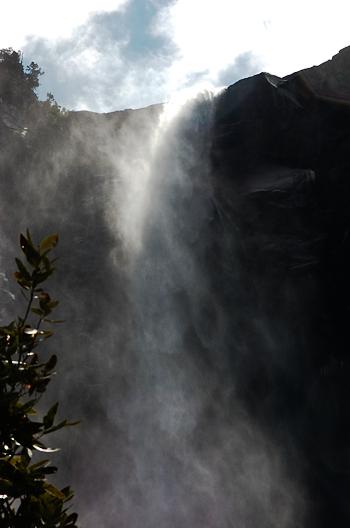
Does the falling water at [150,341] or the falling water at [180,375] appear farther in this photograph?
the falling water at [150,341]

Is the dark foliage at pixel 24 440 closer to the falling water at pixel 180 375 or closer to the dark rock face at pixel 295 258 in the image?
the falling water at pixel 180 375

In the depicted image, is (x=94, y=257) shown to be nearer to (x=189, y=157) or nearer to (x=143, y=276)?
(x=143, y=276)

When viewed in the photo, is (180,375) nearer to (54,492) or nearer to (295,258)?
(295,258)

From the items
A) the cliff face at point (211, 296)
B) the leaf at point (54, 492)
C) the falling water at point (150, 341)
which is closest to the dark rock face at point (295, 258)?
the cliff face at point (211, 296)

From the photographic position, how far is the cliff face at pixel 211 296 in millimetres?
19609

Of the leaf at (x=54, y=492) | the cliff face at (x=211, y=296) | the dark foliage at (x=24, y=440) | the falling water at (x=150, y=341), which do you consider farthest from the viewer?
the cliff face at (x=211, y=296)

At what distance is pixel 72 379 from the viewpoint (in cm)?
2048

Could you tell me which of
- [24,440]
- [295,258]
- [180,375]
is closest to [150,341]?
[180,375]

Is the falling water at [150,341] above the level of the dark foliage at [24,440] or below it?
above

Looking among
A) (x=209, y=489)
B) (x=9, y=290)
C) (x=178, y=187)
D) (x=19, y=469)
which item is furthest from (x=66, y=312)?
(x=19, y=469)

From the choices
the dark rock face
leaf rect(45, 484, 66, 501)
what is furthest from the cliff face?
leaf rect(45, 484, 66, 501)

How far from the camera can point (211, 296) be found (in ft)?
71.3

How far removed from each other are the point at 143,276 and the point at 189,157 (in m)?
6.36

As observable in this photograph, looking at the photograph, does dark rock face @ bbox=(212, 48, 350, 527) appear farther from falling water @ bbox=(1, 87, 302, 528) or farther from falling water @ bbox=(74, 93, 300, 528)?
falling water @ bbox=(1, 87, 302, 528)
